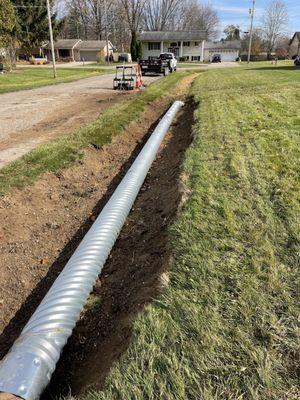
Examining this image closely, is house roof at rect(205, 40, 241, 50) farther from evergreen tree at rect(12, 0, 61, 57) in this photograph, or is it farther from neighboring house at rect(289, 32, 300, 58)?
evergreen tree at rect(12, 0, 61, 57)

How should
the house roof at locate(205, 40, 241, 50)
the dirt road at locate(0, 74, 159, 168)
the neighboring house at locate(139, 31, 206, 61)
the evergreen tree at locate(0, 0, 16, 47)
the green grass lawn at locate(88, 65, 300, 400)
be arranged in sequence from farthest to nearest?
the house roof at locate(205, 40, 241, 50), the neighboring house at locate(139, 31, 206, 61), the evergreen tree at locate(0, 0, 16, 47), the dirt road at locate(0, 74, 159, 168), the green grass lawn at locate(88, 65, 300, 400)

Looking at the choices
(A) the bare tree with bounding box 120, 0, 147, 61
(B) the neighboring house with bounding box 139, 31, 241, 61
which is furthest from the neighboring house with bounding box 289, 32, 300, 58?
(A) the bare tree with bounding box 120, 0, 147, 61

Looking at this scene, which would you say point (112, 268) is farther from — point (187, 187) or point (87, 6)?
point (87, 6)

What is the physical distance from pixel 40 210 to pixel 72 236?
0.73 m

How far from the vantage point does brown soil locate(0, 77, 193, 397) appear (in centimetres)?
295

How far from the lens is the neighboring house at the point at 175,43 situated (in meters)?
65.1

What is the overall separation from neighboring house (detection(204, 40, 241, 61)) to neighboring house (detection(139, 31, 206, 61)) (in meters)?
7.52

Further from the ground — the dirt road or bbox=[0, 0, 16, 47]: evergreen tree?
bbox=[0, 0, 16, 47]: evergreen tree

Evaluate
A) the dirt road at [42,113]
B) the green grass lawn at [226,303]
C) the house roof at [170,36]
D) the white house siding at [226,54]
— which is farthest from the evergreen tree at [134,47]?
the green grass lawn at [226,303]

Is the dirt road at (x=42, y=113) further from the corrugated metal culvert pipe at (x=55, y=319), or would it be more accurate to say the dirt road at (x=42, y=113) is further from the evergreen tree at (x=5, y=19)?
the evergreen tree at (x=5, y=19)

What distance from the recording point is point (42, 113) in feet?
41.3

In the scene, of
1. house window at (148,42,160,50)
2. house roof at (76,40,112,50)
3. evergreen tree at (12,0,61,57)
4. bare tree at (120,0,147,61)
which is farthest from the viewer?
bare tree at (120,0,147,61)

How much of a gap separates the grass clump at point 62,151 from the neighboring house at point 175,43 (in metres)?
59.4

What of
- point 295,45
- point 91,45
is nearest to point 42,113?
point 91,45
